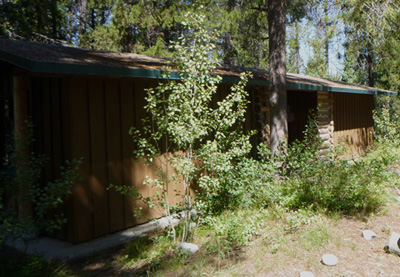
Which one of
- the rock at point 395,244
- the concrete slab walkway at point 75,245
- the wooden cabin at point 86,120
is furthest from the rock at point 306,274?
the wooden cabin at point 86,120

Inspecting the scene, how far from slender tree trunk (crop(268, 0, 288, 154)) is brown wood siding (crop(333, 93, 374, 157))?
5211 mm

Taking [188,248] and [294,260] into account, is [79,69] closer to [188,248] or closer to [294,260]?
[188,248]

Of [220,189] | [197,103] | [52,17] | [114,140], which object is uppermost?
[52,17]

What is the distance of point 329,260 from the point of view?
3.73 meters

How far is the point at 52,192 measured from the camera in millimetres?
3648

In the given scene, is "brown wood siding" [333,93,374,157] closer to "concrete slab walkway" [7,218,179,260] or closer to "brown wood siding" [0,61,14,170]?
"concrete slab walkway" [7,218,179,260]

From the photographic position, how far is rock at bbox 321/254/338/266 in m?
3.72

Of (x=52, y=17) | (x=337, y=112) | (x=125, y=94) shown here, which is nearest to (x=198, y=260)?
(x=125, y=94)

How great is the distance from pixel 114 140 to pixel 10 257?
2.01 meters

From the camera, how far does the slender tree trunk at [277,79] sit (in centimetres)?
660

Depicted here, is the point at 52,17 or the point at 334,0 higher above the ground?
the point at 52,17

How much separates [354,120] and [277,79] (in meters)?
7.27

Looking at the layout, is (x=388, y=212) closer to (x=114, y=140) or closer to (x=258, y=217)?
(x=258, y=217)

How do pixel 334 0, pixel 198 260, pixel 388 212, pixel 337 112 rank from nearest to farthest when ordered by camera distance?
pixel 198 260
pixel 388 212
pixel 334 0
pixel 337 112
